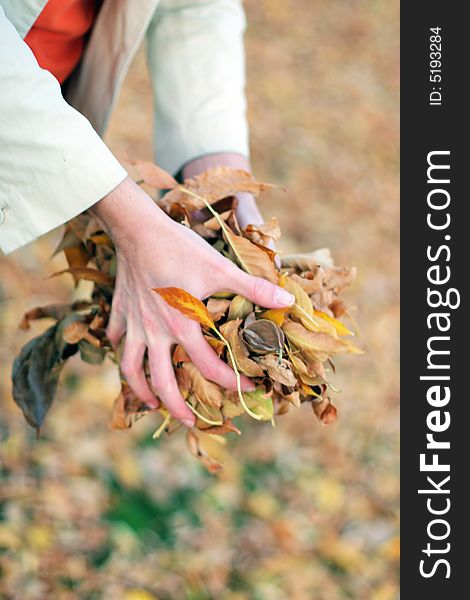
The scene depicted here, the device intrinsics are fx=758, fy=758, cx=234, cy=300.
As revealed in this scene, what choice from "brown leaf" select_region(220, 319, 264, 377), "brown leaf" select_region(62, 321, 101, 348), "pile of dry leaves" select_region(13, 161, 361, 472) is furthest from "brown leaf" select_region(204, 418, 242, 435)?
"brown leaf" select_region(62, 321, 101, 348)

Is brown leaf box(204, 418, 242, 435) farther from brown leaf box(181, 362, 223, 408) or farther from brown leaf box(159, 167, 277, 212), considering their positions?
brown leaf box(159, 167, 277, 212)

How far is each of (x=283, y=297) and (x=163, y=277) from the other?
0.16m

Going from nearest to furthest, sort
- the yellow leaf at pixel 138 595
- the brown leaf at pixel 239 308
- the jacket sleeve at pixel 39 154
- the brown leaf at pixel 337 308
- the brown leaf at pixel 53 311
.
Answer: the jacket sleeve at pixel 39 154 < the brown leaf at pixel 239 308 < the brown leaf at pixel 337 308 < the brown leaf at pixel 53 311 < the yellow leaf at pixel 138 595

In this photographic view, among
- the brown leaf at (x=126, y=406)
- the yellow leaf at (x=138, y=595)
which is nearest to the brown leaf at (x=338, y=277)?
the brown leaf at (x=126, y=406)

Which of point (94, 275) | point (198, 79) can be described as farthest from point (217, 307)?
point (198, 79)

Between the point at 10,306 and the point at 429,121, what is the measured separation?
1412 millimetres

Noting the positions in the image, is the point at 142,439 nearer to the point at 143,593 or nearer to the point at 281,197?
the point at 143,593

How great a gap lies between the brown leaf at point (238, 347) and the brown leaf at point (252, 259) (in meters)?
0.08

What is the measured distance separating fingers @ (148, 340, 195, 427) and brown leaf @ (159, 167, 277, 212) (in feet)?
0.74

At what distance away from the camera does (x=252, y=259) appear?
1031 mm

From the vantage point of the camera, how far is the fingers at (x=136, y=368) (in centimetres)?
105

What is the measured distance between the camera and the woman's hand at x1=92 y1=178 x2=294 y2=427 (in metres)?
0.98

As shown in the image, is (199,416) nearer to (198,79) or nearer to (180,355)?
(180,355)

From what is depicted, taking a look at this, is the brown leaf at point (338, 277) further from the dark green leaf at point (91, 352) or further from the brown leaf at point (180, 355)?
the dark green leaf at point (91, 352)
